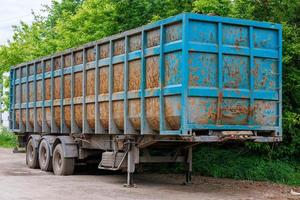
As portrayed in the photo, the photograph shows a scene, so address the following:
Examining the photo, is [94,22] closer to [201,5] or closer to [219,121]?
[201,5]

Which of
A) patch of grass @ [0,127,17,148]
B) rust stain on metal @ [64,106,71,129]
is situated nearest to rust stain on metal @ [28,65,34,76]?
rust stain on metal @ [64,106,71,129]

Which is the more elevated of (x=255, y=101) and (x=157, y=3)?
(x=157, y=3)

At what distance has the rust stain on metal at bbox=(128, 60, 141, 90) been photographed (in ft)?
39.7

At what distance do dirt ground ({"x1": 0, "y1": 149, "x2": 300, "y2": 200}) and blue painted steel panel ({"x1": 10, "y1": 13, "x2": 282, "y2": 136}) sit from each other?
134 cm

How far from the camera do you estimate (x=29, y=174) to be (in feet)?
51.5

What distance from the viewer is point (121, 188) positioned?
12.6m

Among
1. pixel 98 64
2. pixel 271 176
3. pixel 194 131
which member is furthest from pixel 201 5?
pixel 194 131

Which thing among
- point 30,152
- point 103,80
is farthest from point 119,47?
point 30,152

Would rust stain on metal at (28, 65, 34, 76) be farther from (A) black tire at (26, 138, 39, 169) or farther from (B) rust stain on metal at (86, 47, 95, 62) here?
(B) rust stain on metal at (86, 47, 95, 62)

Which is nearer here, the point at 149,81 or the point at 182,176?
the point at 149,81

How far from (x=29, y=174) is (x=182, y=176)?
417cm

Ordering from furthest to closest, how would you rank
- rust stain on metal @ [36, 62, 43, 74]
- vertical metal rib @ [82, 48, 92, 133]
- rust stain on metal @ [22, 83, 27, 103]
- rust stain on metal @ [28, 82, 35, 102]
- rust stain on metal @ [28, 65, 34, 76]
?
rust stain on metal @ [22, 83, 27, 103]
rust stain on metal @ [28, 65, 34, 76]
rust stain on metal @ [28, 82, 35, 102]
rust stain on metal @ [36, 62, 43, 74]
vertical metal rib @ [82, 48, 92, 133]

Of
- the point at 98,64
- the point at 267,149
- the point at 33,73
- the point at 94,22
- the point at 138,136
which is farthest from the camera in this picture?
the point at 94,22

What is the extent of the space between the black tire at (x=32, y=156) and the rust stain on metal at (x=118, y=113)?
17.5 ft
